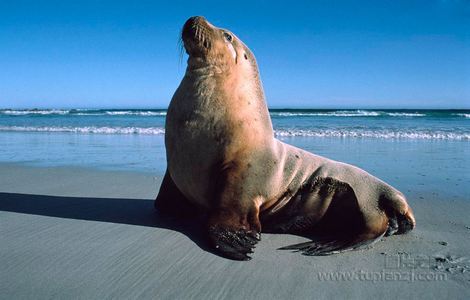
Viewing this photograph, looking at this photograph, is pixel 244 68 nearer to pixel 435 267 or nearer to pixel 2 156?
pixel 435 267

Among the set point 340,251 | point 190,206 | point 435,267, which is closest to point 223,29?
point 190,206

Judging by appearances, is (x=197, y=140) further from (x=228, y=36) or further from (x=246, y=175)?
(x=228, y=36)

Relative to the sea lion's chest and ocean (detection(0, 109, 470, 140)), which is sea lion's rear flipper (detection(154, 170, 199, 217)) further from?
ocean (detection(0, 109, 470, 140))

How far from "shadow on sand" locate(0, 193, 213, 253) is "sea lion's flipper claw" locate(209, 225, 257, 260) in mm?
94

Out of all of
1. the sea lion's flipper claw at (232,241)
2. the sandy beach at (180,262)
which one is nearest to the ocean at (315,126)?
the sandy beach at (180,262)

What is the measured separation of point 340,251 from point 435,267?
632mm

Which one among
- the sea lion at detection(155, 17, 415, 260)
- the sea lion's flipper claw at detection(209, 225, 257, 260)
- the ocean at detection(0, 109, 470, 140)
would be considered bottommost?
the ocean at detection(0, 109, 470, 140)

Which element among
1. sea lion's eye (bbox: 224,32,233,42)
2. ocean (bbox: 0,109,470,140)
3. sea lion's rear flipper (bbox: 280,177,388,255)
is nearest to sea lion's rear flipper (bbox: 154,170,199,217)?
sea lion's rear flipper (bbox: 280,177,388,255)

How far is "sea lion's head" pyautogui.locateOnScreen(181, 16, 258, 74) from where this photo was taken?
390 centimetres

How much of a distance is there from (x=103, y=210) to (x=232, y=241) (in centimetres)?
170

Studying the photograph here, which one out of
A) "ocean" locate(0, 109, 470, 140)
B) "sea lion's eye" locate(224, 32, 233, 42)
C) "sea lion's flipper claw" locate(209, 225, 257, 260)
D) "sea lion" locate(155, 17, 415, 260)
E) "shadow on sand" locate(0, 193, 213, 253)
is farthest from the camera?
"ocean" locate(0, 109, 470, 140)

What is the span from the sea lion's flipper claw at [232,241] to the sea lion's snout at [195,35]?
5.34 ft

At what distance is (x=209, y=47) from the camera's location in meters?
3.97

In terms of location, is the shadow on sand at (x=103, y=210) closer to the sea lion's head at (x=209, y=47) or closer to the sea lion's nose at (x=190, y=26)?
the sea lion's head at (x=209, y=47)
